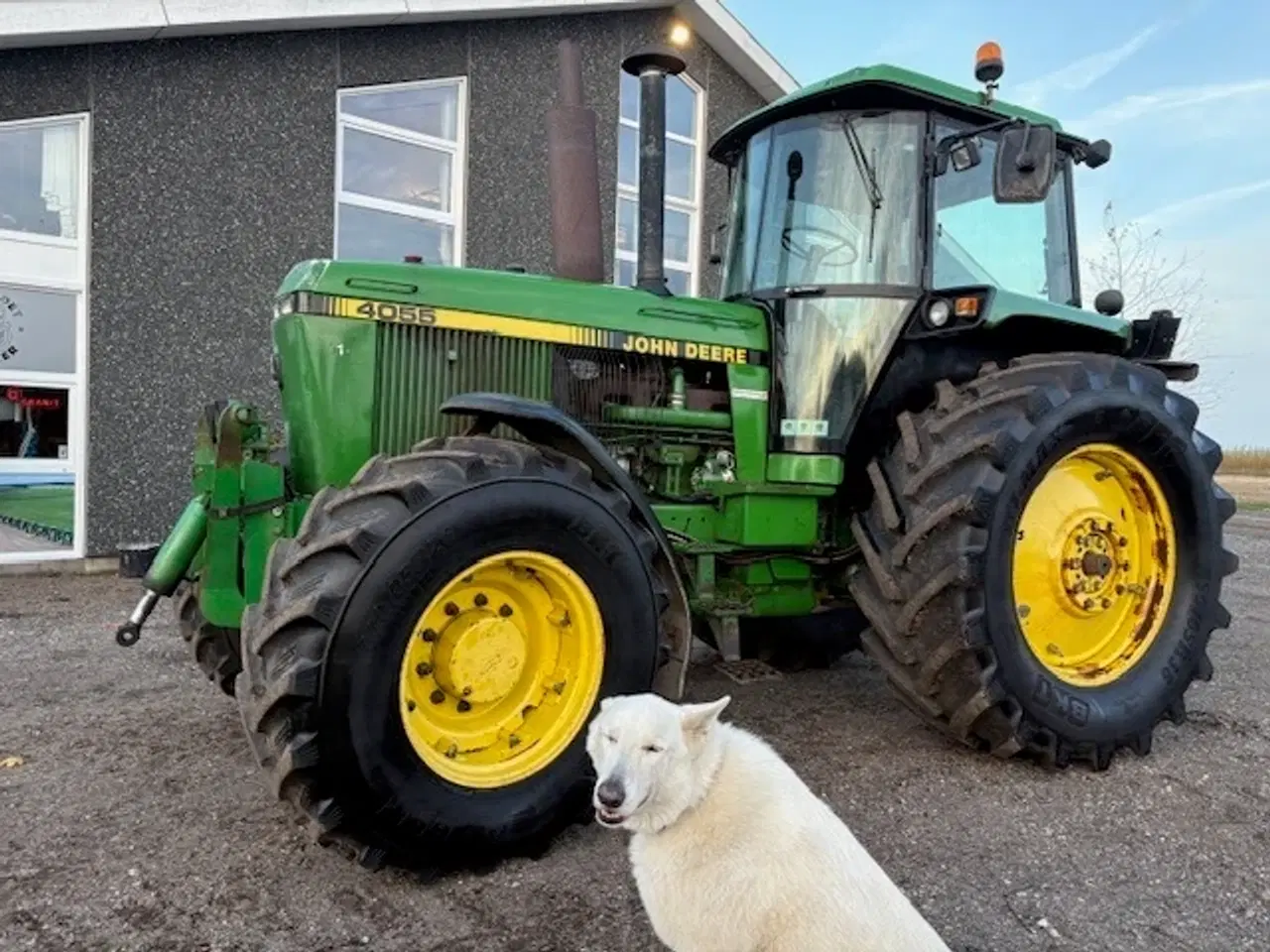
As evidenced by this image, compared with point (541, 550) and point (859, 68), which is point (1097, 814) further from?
point (859, 68)

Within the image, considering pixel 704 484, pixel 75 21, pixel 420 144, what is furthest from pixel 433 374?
pixel 420 144

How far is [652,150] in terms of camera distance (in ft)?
13.0

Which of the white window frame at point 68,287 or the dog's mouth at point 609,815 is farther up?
the white window frame at point 68,287

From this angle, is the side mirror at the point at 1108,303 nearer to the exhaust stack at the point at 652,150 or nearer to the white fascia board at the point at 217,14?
the exhaust stack at the point at 652,150

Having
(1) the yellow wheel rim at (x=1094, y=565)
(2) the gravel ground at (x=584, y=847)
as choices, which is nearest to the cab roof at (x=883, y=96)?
(1) the yellow wheel rim at (x=1094, y=565)

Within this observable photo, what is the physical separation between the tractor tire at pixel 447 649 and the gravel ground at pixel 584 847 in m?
0.20

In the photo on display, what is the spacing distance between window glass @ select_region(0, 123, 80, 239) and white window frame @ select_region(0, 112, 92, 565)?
6 centimetres

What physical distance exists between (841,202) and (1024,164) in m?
0.81

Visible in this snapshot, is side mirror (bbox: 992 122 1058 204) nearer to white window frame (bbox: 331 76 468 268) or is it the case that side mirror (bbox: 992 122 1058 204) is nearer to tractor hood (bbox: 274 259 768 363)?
tractor hood (bbox: 274 259 768 363)

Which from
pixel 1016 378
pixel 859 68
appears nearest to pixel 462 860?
pixel 1016 378

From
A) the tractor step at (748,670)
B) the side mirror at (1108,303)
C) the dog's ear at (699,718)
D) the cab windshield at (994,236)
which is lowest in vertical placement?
the tractor step at (748,670)

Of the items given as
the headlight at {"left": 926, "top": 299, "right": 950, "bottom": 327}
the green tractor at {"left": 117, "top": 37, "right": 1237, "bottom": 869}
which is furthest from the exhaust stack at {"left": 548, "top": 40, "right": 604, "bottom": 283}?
the headlight at {"left": 926, "top": 299, "right": 950, "bottom": 327}

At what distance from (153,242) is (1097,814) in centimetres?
776

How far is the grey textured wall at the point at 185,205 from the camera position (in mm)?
7695
